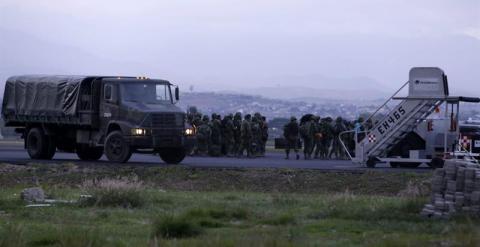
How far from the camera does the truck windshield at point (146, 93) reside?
32.4 metres

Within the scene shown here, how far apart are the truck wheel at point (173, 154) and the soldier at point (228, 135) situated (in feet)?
31.7

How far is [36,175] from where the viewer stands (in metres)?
28.3

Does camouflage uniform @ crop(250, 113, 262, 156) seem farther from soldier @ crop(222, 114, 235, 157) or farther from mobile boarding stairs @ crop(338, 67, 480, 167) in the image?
mobile boarding stairs @ crop(338, 67, 480, 167)

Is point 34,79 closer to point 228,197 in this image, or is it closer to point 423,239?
point 228,197

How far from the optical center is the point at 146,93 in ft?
108

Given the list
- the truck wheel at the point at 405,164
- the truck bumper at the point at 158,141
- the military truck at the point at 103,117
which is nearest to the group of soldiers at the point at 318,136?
the truck wheel at the point at 405,164

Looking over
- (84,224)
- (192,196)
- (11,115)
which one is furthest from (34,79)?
(84,224)

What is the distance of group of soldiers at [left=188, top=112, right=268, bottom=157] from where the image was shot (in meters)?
43.2

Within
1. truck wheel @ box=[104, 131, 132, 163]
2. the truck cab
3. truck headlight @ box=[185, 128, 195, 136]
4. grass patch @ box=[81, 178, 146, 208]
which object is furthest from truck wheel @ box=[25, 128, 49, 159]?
grass patch @ box=[81, 178, 146, 208]

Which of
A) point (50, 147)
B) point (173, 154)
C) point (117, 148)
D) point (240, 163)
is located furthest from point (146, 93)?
point (240, 163)

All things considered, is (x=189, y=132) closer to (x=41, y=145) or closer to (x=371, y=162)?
(x=41, y=145)

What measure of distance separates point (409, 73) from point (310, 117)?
10.6 m

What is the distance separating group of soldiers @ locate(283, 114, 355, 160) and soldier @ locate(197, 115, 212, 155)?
3306 mm

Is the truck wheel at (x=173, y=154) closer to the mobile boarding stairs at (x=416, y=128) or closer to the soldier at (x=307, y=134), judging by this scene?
the mobile boarding stairs at (x=416, y=128)
